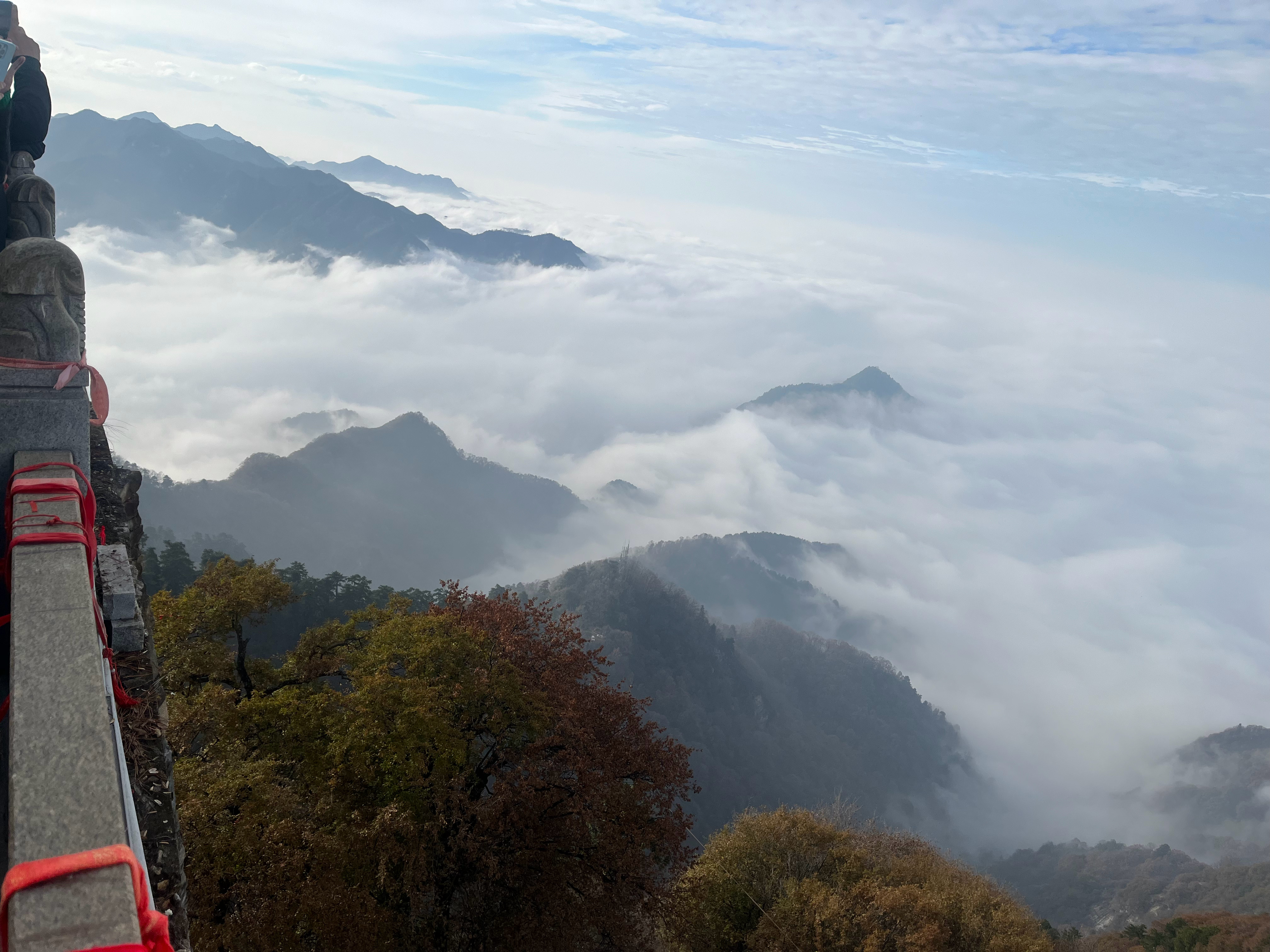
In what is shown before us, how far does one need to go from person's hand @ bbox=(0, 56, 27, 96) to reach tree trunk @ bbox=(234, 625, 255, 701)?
54.6 feet

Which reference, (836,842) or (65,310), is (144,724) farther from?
(836,842)

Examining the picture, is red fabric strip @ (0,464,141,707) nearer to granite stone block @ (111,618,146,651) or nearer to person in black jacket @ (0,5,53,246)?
granite stone block @ (111,618,146,651)

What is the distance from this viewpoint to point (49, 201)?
9883 millimetres

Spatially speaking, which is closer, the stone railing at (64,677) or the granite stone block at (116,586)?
the stone railing at (64,677)

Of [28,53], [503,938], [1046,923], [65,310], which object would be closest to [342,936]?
[503,938]

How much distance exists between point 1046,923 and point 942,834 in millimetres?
158792

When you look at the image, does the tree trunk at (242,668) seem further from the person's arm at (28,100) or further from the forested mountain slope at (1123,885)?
the forested mountain slope at (1123,885)

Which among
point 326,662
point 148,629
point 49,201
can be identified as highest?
point 49,201

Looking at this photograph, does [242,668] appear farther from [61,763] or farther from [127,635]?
[61,763]

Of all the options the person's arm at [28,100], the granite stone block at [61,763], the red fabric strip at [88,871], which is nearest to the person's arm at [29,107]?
the person's arm at [28,100]

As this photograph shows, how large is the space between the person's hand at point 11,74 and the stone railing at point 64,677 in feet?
3.28

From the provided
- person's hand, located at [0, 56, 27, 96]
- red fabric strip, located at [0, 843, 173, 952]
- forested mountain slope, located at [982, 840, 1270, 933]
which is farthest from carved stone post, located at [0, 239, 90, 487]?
forested mountain slope, located at [982, 840, 1270, 933]

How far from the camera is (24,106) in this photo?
11.3 meters

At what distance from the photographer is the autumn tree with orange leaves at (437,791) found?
1495 cm
